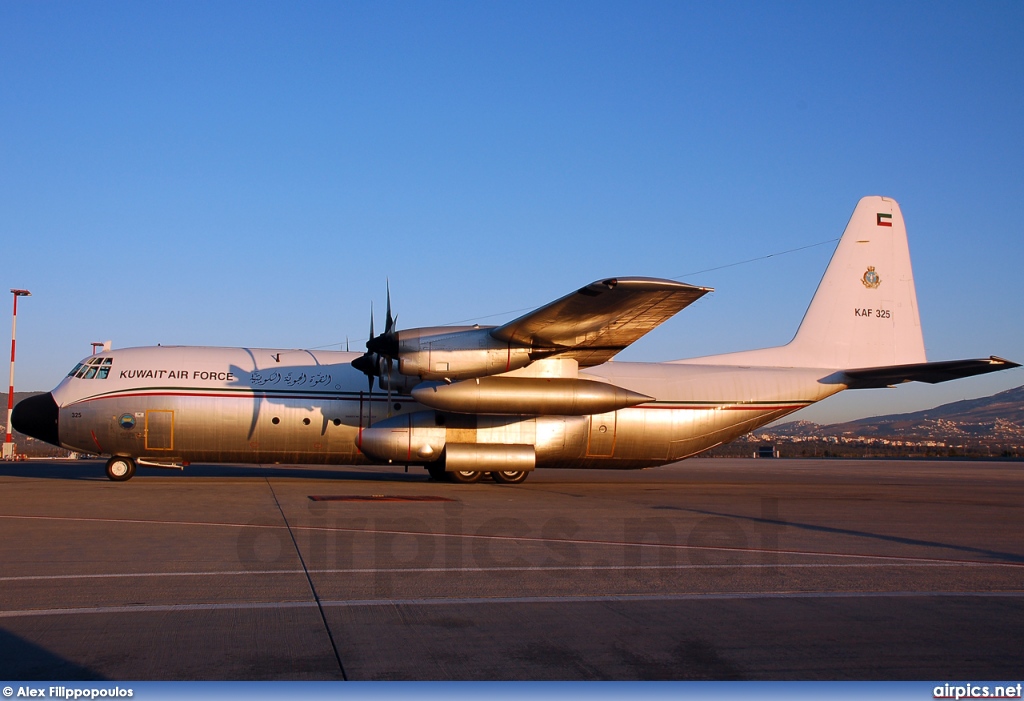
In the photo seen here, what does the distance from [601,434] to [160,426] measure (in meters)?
11.4

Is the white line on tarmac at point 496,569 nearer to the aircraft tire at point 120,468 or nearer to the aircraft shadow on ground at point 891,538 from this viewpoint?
the aircraft shadow on ground at point 891,538

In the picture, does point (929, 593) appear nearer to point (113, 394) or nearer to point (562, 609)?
point (562, 609)

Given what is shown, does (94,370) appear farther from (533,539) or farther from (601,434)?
(533,539)

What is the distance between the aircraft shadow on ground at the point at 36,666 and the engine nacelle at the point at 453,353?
526 inches

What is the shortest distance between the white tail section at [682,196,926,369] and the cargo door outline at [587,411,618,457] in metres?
3.95

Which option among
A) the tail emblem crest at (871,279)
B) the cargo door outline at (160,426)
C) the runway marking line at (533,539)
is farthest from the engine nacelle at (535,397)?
the tail emblem crest at (871,279)

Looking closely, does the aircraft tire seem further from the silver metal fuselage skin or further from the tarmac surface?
the tarmac surface

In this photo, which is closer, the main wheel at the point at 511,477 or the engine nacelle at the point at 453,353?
the engine nacelle at the point at 453,353

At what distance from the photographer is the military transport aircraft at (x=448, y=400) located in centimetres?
1903

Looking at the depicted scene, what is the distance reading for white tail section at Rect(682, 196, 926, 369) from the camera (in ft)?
79.3

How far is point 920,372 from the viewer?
21.8 meters

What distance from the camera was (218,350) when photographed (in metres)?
21.8

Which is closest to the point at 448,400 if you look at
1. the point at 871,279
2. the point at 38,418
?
the point at 38,418

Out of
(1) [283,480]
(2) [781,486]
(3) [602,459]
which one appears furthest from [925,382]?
(1) [283,480]
